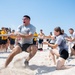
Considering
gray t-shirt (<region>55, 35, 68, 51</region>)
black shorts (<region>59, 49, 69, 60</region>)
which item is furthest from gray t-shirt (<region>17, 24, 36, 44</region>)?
black shorts (<region>59, 49, 69, 60</region>)

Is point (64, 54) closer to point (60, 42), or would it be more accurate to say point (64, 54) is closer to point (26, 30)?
point (60, 42)

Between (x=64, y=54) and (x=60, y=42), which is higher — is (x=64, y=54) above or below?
below

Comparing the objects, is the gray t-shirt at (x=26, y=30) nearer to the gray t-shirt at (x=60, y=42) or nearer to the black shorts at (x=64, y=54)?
the gray t-shirt at (x=60, y=42)

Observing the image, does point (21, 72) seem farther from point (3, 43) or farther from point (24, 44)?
point (3, 43)

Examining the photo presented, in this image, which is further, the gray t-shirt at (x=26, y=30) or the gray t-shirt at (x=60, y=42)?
the gray t-shirt at (x=26, y=30)

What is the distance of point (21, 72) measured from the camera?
6.76m

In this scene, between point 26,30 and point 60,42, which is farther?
point 26,30

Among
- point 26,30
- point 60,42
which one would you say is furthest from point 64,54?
point 26,30

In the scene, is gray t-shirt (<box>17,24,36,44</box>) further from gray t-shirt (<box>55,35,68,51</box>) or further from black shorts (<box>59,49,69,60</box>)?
black shorts (<box>59,49,69,60</box>)

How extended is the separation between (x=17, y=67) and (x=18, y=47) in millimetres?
681

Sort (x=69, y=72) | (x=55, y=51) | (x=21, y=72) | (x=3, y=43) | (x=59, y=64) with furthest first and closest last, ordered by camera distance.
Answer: (x=3, y=43) < (x=55, y=51) < (x=59, y=64) < (x=21, y=72) < (x=69, y=72)

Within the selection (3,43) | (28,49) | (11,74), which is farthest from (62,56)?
(3,43)

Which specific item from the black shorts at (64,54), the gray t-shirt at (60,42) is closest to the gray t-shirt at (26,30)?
the gray t-shirt at (60,42)

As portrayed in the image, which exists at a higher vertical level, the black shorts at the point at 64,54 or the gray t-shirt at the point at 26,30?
the gray t-shirt at the point at 26,30
